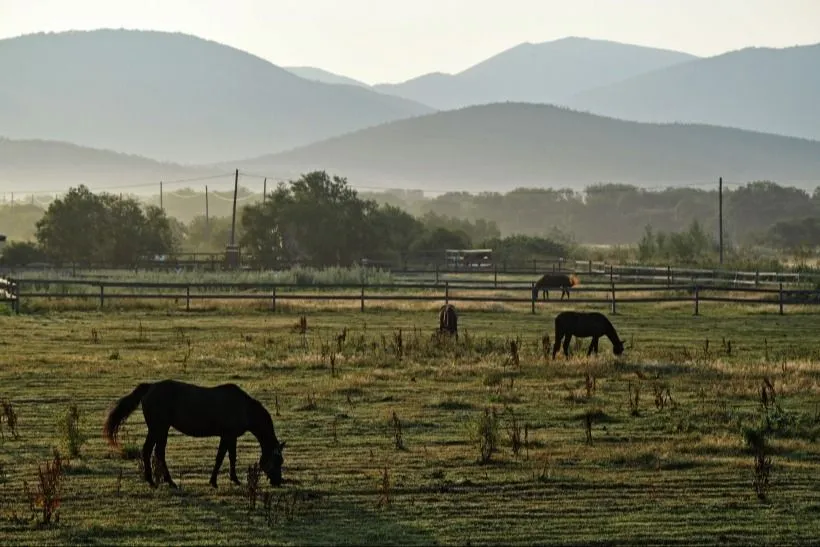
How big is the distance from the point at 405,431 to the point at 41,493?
5706 millimetres

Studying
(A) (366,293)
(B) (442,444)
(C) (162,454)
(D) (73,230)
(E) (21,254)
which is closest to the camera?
(C) (162,454)

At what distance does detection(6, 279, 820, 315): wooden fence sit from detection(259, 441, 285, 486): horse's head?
79.8 ft

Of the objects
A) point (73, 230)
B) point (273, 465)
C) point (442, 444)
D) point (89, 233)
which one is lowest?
point (442, 444)

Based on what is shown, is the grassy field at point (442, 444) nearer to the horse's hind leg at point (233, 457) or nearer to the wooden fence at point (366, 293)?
the horse's hind leg at point (233, 457)

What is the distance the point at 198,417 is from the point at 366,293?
35721mm

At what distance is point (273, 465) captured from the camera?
44.4 feet

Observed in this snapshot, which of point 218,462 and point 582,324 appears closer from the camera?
point 218,462

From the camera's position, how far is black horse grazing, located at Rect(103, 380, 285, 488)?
13.4 meters

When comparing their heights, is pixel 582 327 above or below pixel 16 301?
above

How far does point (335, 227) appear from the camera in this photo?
246 ft

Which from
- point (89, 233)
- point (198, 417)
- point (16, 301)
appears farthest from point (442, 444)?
point (89, 233)

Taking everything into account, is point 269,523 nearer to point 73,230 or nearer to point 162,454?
point 162,454

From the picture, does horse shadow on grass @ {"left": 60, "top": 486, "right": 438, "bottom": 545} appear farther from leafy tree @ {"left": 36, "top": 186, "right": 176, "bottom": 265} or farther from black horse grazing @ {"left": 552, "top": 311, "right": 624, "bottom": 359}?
A: leafy tree @ {"left": 36, "top": 186, "right": 176, "bottom": 265}

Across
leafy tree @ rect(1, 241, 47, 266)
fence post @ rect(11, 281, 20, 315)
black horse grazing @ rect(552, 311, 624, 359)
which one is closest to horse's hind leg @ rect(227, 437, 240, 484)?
black horse grazing @ rect(552, 311, 624, 359)
